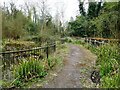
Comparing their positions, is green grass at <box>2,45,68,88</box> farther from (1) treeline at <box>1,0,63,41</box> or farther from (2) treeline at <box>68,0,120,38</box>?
(1) treeline at <box>1,0,63,41</box>

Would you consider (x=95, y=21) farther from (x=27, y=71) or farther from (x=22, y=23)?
(x=27, y=71)

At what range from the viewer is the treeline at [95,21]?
1491cm

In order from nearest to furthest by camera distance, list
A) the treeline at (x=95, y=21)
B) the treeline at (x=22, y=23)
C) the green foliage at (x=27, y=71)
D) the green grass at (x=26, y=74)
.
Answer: the green grass at (x=26, y=74), the green foliage at (x=27, y=71), the treeline at (x=95, y=21), the treeline at (x=22, y=23)

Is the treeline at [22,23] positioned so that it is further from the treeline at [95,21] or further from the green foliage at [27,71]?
the green foliage at [27,71]

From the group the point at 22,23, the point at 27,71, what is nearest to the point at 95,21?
the point at 22,23

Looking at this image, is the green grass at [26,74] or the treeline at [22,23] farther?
the treeline at [22,23]

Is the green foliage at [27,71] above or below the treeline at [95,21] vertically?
below

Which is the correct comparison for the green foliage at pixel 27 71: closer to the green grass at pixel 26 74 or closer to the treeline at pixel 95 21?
the green grass at pixel 26 74

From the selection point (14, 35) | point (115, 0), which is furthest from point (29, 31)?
point (115, 0)

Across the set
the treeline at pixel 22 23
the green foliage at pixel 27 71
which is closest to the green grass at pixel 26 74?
the green foliage at pixel 27 71

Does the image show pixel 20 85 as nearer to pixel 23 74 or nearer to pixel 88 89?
pixel 23 74

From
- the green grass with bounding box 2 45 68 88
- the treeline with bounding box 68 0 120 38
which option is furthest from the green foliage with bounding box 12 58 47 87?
the treeline with bounding box 68 0 120 38

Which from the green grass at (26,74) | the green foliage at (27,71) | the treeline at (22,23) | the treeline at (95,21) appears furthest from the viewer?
the treeline at (22,23)

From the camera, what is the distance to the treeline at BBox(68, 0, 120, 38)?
14909mm
